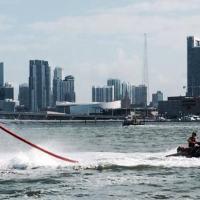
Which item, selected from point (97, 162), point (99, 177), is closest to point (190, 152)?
point (97, 162)

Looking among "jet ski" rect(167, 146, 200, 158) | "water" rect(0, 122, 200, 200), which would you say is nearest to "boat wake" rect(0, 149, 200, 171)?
"water" rect(0, 122, 200, 200)

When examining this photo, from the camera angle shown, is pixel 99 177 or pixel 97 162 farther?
pixel 97 162

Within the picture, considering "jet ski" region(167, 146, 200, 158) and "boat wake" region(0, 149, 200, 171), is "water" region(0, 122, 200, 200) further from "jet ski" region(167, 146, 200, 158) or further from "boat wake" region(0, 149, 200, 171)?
"jet ski" region(167, 146, 200, 158)

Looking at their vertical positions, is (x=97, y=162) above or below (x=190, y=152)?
below

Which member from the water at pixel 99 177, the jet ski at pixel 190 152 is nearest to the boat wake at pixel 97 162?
the water at pixel 99 177

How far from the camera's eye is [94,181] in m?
32.2

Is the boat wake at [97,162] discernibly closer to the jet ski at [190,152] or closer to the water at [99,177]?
the water at [99,177]

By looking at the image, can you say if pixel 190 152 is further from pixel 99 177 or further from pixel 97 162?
pixel 99 177

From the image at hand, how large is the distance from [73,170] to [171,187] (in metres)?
7.59

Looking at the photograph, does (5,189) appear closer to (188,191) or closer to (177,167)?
(188,191)

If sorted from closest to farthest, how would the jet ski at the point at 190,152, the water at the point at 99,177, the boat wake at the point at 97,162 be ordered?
the water at the point at 99,177 < the boat wake at the point at 97,162 < the jet ski at the point at 190,152

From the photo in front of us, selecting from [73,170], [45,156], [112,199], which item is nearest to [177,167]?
[73,170]

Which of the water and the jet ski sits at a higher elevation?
the jet ski

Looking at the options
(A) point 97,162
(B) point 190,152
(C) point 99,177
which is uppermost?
(B) point 190,152
